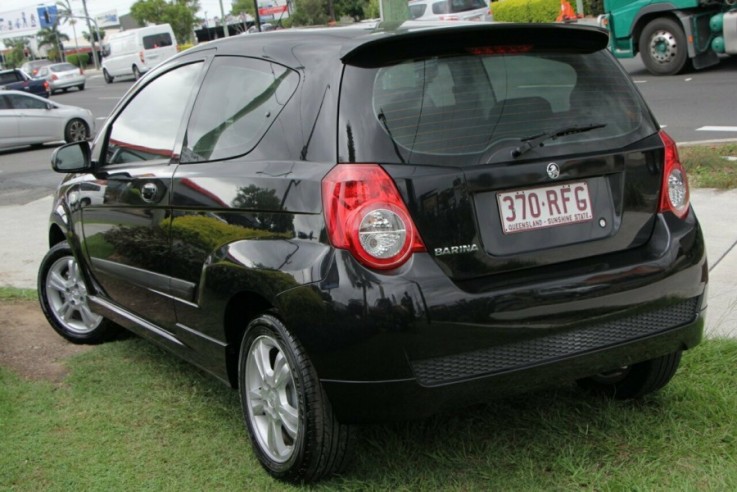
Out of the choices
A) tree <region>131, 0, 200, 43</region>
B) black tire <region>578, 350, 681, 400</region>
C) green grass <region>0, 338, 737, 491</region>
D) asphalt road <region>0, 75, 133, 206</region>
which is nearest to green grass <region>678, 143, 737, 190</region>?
green grass <region>0, 338, 737, 491</region>

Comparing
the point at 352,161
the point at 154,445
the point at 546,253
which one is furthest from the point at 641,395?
the point at 154,445

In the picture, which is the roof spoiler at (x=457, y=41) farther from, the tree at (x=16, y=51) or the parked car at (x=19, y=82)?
the tree at (x=16, y=51)

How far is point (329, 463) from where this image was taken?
335cm

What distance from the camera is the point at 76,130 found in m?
21.1

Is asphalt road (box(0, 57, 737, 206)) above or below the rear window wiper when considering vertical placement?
below

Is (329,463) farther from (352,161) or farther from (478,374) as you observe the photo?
(352,161)

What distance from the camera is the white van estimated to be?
46.4 metres

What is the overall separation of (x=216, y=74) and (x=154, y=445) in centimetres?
154

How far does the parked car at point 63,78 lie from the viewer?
43.7 metres

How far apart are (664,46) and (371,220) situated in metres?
15.6

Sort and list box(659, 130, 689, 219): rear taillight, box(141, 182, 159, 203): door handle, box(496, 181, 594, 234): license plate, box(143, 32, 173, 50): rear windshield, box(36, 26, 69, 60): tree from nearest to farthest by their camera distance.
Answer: box(496, 181, 594, 234): license plate < box(659, 130, 689, 219): rear taillight < box(141, 182, 159, 203): door handle < box(143, 32, 173, 50): rear windshield < box(36, 26, 69, 60): tree

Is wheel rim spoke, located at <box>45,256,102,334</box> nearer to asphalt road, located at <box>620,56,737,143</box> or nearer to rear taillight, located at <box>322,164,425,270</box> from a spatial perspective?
rear taillight, located at <box>322,164,425,270</box>

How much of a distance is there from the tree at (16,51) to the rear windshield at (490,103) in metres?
102

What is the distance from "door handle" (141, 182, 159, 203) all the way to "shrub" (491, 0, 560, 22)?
28878 mm
